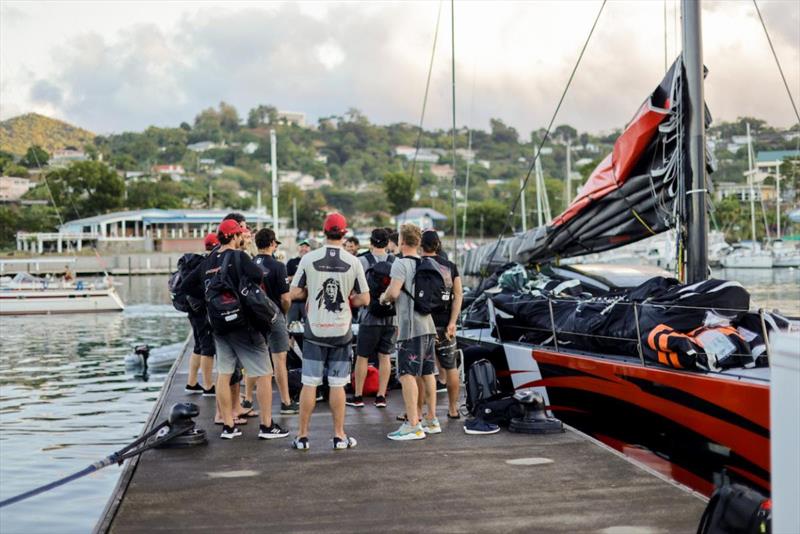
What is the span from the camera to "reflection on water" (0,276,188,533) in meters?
9.90

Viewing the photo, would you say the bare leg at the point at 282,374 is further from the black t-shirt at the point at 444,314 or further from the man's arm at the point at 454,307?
the man's arm at the point at 454,307

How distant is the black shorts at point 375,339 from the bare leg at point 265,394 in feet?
5.48

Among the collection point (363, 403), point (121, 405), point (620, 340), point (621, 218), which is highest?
point (621, 218)

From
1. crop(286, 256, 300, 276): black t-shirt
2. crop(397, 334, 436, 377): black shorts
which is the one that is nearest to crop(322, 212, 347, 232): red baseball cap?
crop(397, 334, 436, 377): black shorts

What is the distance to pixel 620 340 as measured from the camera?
9320mm

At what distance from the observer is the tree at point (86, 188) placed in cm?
10419

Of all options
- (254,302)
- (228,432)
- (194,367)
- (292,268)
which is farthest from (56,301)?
(254,302)

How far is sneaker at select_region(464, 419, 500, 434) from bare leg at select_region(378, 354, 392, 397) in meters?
1.57

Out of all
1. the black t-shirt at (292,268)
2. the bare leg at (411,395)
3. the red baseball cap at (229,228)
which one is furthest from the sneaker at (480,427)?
the black t-shirt at (292,268)

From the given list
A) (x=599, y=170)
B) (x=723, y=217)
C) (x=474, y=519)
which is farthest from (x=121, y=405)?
(x=723, y=217)

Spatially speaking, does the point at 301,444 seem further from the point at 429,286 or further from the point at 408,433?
the point at 429,286

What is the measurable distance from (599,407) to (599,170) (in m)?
3.63

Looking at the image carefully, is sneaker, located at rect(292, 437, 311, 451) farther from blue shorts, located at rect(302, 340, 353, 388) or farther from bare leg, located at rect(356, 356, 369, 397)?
bare leg, located at rect(356, 356, 369, 397)

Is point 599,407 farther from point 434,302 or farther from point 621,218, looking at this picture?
point 621,218
